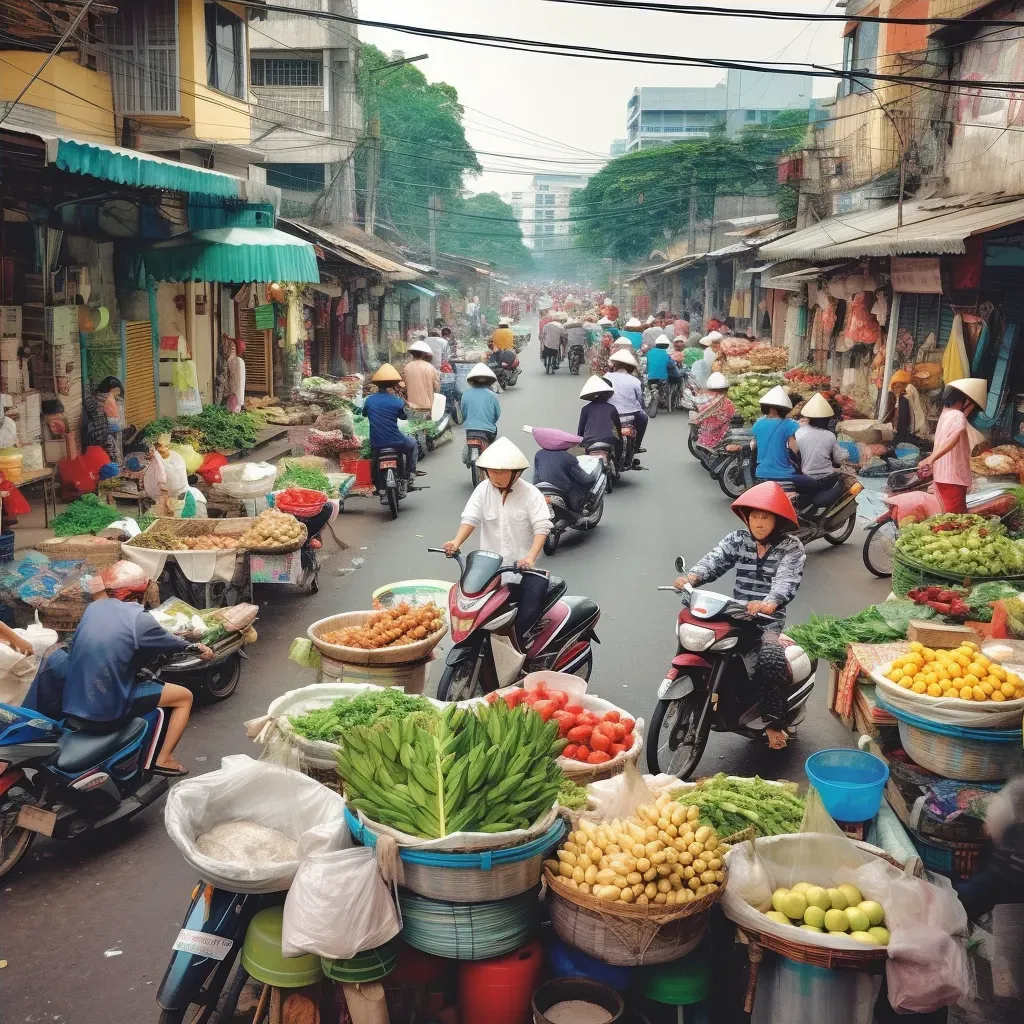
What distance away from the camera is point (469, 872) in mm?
3963

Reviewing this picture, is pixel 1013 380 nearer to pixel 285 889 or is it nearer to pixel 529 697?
pixel 529 697

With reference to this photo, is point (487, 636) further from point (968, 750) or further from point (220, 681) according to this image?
point (968, 750)

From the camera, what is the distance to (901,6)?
75.5ft

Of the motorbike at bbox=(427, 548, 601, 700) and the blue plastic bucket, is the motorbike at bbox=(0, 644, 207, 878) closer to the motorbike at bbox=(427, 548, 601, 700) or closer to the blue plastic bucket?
the motorbike at bbox=(427, 548, 601, 700)

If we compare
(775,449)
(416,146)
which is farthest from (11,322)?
(416,146)

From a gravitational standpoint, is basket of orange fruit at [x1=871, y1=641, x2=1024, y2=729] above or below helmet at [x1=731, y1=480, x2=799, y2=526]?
below

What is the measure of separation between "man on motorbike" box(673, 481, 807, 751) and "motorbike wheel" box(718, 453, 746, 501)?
894cm

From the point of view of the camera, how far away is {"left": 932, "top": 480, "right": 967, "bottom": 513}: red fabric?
10.9 m

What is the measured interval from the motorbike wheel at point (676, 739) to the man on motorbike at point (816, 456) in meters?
6.50

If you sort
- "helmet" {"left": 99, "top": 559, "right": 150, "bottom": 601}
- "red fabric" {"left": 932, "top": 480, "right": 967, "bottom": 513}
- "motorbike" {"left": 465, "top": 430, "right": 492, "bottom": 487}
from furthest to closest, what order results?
"motorbike" {"left": 465, "top": 430, "right": 492, "bottom": 487} → "red fabric" {"left": 932, "top": 480, "right": 967, "bottom": 513} → "helmet" {"left": 99, "top": 559, "right": 150, "bottom": 601}

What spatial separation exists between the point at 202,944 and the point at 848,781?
3104mm

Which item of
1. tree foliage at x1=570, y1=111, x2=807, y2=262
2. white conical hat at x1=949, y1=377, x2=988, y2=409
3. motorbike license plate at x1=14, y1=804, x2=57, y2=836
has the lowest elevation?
motorbike license plate at x1=14, y1=804, x2=57, y2=836

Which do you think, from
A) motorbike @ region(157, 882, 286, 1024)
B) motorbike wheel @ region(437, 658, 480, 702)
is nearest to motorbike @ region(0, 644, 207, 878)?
motorbike @ region(157, 882, 286, 1024)

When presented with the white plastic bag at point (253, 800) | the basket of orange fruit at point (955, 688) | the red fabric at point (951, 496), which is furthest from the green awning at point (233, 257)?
the white plastic bag at point (253, 800)
